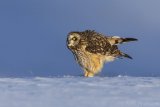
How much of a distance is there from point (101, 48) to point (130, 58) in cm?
85

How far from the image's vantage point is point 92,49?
11.4 m

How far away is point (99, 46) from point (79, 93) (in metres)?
5.14

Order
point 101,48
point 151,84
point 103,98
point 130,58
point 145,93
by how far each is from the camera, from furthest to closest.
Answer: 1. point 101,48
2. point 130,58
3. point 151,84
4. point 145,93
5. point 103,98

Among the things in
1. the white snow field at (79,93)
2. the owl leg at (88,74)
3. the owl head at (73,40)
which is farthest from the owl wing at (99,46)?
the white snow field at (79,93)

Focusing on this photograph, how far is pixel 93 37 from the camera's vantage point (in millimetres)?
11750

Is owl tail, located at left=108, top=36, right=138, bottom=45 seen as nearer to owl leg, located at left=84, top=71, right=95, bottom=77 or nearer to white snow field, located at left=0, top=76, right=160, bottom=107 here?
owl leg, located at left=84, top=71, right=95, bottom=77

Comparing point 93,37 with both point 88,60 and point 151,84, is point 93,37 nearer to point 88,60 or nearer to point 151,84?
point 88,60

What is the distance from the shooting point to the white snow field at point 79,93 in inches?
229

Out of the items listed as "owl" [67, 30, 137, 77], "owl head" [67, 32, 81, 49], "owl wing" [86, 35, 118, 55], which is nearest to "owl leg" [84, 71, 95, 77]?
"owl" [67, 30, 137, 77]

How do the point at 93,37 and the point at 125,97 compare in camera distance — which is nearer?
the point at 125,97

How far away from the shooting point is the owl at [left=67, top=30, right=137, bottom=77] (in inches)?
441

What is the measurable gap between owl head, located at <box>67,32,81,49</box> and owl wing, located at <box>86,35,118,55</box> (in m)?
0.19

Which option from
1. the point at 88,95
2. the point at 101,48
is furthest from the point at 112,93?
the point at 101,48

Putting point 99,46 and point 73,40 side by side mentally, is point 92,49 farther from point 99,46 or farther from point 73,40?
point 73,40
